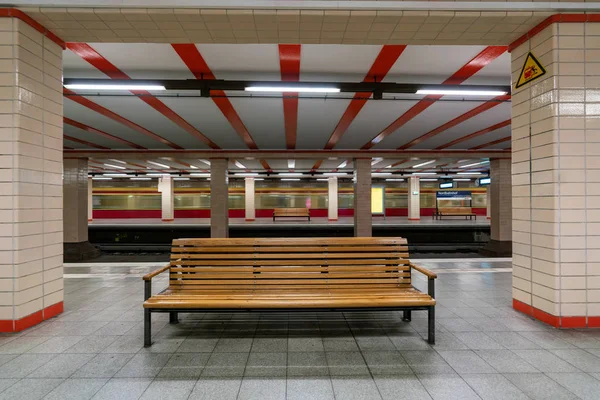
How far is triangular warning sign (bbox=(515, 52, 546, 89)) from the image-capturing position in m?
3.18

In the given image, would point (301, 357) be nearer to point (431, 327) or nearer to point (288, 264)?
point (288, 264)

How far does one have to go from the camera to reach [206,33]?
328 centimetres

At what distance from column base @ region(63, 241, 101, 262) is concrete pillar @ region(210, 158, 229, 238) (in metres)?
3.95

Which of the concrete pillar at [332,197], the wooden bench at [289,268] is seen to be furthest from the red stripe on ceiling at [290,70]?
the concrete pillar at [332,197]

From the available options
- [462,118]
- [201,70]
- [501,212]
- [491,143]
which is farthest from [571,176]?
[501,212]

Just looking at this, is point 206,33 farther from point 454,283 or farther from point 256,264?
point 454,283

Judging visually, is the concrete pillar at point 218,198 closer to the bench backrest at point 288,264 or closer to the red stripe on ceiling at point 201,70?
the red stripe on ceiling at point 201,70

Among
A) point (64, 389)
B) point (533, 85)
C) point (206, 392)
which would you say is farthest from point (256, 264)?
point (533, 85)

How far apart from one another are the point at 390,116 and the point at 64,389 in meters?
7.17

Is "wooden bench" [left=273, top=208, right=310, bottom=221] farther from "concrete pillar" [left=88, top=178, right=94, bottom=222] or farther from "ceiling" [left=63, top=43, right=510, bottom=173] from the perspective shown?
"concrete pillar" [left=88, top=178, right=94, bottom=222]

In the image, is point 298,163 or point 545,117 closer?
point 545,117

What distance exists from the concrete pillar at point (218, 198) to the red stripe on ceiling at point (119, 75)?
275 centimetres

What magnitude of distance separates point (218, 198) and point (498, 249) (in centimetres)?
1053

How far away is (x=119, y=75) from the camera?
4.86 metres
